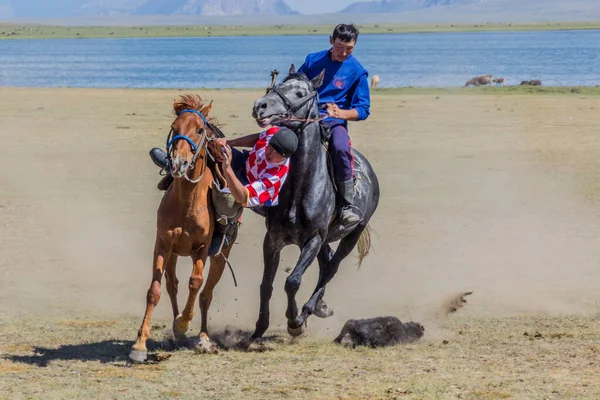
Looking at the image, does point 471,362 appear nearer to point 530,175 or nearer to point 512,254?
point 512,254

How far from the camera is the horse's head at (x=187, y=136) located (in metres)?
7.40

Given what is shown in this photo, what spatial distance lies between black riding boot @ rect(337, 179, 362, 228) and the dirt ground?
1.05 metres

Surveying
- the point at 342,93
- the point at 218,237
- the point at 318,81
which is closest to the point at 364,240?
the point at 342,93

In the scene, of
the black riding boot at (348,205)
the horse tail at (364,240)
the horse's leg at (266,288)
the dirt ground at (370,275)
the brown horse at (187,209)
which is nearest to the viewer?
the dirt ground at (370,275)

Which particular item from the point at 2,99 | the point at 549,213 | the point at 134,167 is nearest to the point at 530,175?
the point at 549,213

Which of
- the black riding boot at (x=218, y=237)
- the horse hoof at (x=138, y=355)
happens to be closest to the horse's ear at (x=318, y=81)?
the black riding boot at (x=218, y=237)

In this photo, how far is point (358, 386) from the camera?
709cm

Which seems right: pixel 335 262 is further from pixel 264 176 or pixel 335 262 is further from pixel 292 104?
pixel 292 104

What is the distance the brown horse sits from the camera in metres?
7.63

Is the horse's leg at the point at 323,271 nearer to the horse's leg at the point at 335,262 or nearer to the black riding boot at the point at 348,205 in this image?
the horse's leg at the point at 335,262

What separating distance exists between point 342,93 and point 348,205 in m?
0.94

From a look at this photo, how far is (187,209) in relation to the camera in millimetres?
7836

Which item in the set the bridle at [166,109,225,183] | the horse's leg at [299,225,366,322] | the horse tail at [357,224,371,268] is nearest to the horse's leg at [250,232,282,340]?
the horse's leg at [299,225,366,322]

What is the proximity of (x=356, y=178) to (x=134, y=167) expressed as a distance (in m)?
9.92
